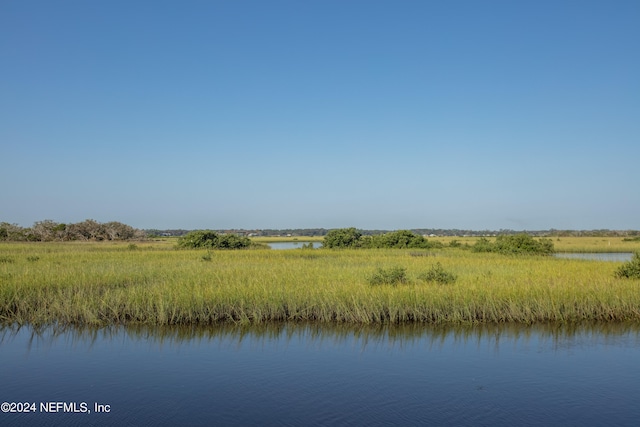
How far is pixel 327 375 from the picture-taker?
26.2 feet

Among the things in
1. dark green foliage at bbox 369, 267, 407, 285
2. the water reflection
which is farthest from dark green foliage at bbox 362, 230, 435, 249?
the water reflection

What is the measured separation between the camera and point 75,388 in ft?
23.7

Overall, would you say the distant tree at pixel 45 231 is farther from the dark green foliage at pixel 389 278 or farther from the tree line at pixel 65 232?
the dark green foliage at pixel 389 278

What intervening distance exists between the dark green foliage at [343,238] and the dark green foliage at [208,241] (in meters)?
7.06

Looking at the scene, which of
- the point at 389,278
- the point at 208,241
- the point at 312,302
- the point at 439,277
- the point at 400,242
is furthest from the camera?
the point at 400,242

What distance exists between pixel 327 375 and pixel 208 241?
104 ft

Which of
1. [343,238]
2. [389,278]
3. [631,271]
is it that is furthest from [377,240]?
[389,278]

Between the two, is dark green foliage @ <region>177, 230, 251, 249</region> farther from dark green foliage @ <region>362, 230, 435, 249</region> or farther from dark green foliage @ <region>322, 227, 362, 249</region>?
dark green foliage @ <region>362, 230, 435, 249</region>

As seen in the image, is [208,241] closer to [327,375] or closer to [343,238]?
[343,238]

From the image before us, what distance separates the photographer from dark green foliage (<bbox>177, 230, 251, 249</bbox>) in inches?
1501

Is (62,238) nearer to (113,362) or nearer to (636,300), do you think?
(113,362)

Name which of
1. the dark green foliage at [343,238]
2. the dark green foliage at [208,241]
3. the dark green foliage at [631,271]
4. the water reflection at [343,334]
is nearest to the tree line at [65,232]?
the dark green foliage at [208,241]

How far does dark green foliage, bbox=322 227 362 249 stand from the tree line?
2228 centimetres

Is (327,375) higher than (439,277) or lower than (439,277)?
lower
